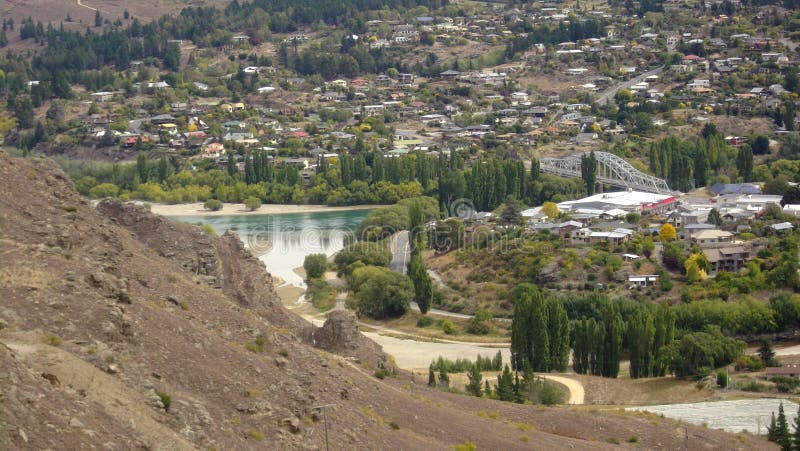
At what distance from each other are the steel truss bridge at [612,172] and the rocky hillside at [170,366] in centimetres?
5307

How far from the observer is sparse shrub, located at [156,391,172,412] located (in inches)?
722

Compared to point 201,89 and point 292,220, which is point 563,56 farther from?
point 292,220

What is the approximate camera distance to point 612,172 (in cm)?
8794

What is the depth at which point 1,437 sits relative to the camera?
46.6ft

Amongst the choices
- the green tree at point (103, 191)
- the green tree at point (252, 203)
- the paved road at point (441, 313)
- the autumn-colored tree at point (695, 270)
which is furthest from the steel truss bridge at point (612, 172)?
the green tree at point (103, 191)

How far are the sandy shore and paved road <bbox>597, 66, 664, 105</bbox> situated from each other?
35972 millimetres

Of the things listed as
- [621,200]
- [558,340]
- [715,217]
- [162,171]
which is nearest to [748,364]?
[558,340]

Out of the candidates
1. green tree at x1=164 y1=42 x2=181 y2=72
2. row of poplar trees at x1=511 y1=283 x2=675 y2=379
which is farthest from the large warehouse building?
green tree at x1=164 y1=42 x2=181 y2=72

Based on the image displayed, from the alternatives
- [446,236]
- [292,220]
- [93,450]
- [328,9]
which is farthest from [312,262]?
[328,9]

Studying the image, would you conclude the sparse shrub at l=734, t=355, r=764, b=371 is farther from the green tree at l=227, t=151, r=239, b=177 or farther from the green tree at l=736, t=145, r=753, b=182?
the green tree at l=227, t=151, r=239, b=177

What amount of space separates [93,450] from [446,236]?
5170 cm

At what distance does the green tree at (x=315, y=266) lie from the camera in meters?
63.3

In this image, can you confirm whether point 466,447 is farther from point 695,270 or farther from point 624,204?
point 624,204

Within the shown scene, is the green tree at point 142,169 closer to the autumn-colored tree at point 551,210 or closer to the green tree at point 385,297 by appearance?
the autumn-colored tree at point 551,210
